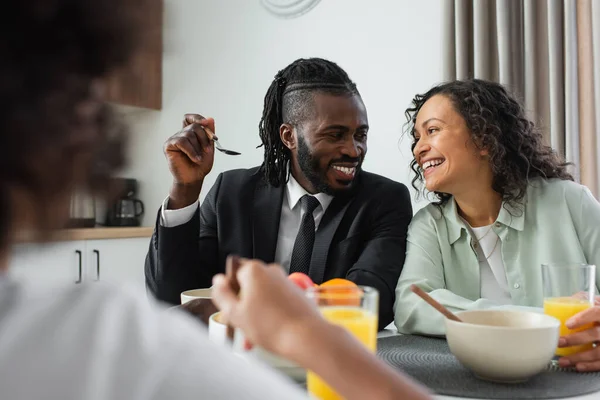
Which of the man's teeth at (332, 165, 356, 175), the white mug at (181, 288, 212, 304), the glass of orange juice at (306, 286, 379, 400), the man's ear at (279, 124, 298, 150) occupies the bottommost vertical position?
the white mug at (181, 288, 212, 304)

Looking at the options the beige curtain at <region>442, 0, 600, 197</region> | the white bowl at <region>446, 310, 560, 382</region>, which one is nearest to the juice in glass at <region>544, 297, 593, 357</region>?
the white bowl at <region>446, 310, 560, 382</region>

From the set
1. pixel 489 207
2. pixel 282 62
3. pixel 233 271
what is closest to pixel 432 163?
pixel 489 207

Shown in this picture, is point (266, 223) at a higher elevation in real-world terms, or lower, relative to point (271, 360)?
higher

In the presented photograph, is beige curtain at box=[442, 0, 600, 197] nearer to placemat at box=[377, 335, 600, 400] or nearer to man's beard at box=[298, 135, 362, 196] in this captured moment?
man's beard at box=[298, 135, 362, 196]

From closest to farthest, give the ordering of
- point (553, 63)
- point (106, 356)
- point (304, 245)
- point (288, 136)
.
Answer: point (106, 356), point (304, 245), point (288, 136), point (553, 63)

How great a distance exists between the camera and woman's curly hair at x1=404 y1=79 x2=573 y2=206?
62.5 inches

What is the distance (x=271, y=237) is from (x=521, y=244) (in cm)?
68

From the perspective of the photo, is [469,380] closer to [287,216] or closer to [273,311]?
[273,311]

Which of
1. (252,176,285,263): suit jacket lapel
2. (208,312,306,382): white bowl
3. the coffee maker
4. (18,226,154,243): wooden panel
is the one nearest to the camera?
(208,312,306,382): white bowl

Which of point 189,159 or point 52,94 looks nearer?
point 52,94

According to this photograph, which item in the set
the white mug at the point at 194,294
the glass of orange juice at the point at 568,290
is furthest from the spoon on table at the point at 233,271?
the glass of orange juice at the point at 568,290

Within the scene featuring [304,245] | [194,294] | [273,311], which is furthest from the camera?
[304,245]

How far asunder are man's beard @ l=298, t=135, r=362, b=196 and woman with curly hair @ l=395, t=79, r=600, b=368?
239mm

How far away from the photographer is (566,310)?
970mm
